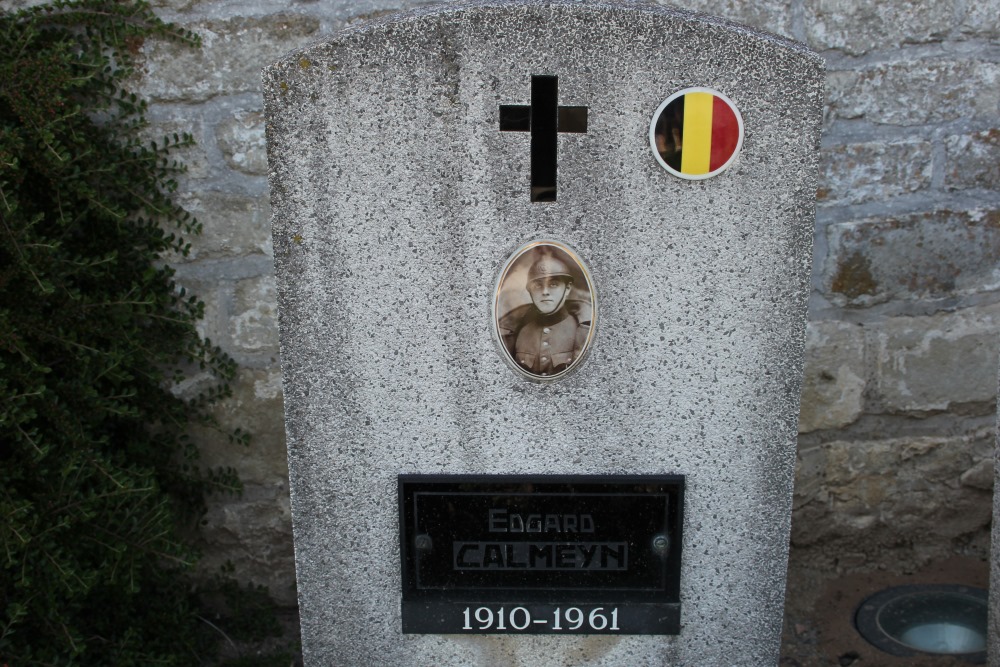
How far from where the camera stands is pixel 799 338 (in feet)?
4.53

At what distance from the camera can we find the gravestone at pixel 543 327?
127 centimetres

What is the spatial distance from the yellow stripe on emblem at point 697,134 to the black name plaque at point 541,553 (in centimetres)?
51

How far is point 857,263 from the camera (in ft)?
7.30

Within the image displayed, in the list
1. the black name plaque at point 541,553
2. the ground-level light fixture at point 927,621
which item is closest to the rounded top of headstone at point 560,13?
the black name plaque at point 541,553

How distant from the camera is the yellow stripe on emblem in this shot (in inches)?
49.9

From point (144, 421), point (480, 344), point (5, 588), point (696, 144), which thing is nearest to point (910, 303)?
point (696, 144)

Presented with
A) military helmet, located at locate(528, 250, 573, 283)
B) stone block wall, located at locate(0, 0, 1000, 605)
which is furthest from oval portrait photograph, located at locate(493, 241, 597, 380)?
stone block wall, located at locate(0, 0, 1000, 605)

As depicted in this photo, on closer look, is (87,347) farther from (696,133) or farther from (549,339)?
(696,133)

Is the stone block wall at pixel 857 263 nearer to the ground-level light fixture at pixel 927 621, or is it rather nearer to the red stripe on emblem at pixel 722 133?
the ground-level light fixture at pixel 927 621

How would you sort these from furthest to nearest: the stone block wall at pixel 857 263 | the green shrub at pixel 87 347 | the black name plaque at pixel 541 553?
1. the stone block wall at pixel 857 263
2. the green shrub at pixel 87 347
3. the black name plaque at pixel 541 553

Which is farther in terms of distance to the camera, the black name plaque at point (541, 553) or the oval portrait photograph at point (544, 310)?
the black name plaque at point (541, 553)

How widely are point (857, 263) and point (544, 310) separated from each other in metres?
1.24

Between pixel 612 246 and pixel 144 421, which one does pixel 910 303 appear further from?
pixel 144 421

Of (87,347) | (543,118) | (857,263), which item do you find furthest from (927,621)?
(87,347)
